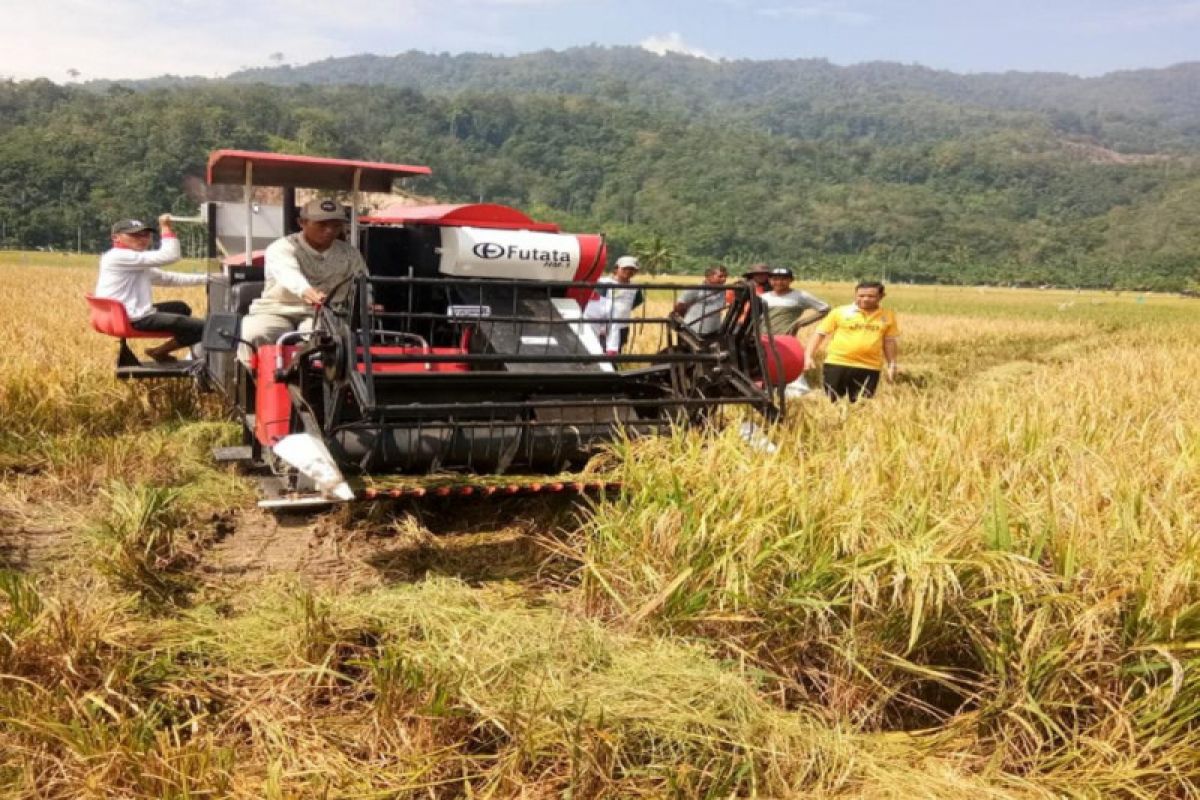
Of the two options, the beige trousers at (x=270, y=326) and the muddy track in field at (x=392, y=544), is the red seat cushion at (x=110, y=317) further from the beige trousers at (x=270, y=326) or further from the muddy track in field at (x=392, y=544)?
the muddy track in field at (x=392, y=544)

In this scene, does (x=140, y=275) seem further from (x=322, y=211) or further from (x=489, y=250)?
(x=489, y=250)

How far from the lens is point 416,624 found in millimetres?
3510

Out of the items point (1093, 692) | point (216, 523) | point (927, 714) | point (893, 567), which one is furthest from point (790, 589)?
point (216, 523)

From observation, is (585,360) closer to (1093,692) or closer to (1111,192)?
(1093,692)

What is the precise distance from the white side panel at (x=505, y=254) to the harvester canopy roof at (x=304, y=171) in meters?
0.53

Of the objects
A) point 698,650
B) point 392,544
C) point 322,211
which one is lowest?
point 392,544

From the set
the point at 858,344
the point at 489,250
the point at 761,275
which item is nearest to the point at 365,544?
the point at 489,250

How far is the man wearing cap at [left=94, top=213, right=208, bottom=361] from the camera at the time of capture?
7430 millimetres

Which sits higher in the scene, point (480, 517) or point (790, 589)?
point (790, 589)

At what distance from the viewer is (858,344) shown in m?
8.25

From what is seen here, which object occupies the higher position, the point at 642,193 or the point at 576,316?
the point at 576,316

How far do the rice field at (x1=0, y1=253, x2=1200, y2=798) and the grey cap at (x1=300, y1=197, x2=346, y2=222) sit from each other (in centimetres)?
184

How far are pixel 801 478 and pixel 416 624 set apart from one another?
61.3 inches

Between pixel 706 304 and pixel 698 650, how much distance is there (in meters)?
3.81
